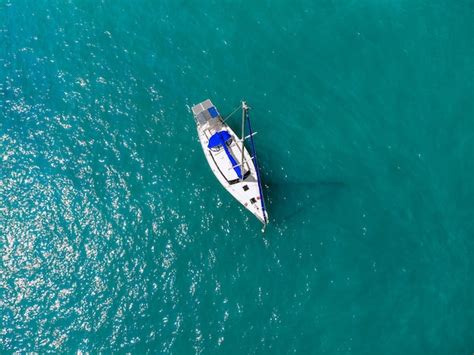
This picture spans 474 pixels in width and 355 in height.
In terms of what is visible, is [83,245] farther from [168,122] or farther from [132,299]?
[168,122]

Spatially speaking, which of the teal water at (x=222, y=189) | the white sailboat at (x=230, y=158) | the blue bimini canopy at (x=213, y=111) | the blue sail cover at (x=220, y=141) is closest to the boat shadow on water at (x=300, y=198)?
the teal water at (x=222, y=189)

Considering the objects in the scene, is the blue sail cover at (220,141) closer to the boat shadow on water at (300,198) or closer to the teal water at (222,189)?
the teal water at (222,189)

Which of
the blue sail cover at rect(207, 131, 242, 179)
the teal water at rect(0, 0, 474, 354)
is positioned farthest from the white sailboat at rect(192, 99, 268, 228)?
the teal water at rect(0, 0, 474, 354)

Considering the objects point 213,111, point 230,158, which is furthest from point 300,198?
point 213,111

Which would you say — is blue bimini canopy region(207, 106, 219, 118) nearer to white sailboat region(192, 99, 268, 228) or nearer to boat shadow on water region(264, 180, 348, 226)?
white sailboat region(192, 99, 268, 228)

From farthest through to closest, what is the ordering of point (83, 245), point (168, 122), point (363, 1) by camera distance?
point (363, 1), point (168, 122), point (83, 245)

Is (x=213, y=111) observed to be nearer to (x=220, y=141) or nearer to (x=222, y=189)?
(x=220, y=141)

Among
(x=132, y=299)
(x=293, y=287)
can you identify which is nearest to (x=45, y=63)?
(x=132, y=299)
